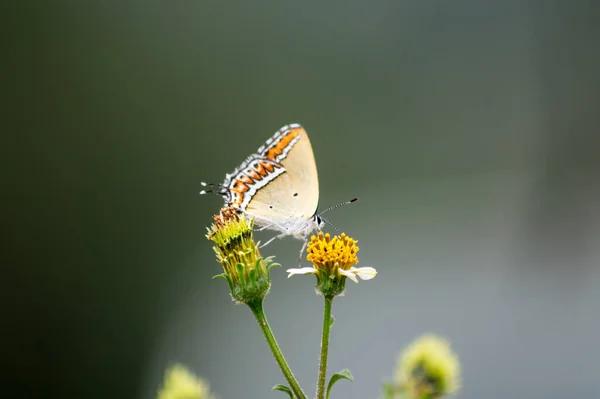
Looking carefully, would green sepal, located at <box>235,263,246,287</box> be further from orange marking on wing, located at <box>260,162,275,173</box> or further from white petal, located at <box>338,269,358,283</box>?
orange marking on wing, located at <box>260,162,275,173</box>

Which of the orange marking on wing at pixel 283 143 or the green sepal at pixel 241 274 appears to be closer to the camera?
the green sepal at pixel 241 274

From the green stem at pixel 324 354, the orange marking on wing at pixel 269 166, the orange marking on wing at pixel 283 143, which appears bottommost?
the green stem at pixel 324 354

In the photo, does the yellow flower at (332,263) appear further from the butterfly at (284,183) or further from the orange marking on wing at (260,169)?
the orange marking on wing at (260,169)

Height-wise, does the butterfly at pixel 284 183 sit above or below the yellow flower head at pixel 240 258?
above

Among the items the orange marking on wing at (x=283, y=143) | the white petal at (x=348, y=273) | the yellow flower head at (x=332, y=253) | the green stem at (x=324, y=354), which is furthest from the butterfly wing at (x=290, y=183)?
the green stem at (x=324, y=354)

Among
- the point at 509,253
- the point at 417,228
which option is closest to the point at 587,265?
the point at 509,253

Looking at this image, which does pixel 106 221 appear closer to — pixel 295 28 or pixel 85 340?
pixel 85 340

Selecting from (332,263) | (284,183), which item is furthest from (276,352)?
(284,183)
